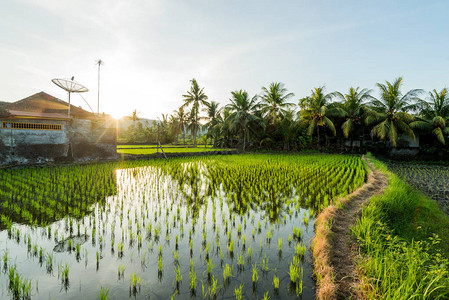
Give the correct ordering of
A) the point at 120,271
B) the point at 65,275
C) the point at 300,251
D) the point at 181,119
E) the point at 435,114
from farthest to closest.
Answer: the point at 181,119 < the point at 435,114 < the point at 300,251 < the point at 120,271 < the point at 65,275

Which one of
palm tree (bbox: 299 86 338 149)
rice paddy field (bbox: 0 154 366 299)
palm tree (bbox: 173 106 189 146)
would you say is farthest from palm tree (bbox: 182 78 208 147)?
rice paddy field (bbox: 0 154 366 299)

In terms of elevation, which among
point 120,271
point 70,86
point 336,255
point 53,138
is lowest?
point 120,271

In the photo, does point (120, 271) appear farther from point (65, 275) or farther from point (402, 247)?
point (402, 247)

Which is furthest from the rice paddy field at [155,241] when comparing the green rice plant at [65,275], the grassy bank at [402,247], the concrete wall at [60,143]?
the concrete wall at [60,143]

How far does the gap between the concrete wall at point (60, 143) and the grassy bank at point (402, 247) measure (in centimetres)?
1216

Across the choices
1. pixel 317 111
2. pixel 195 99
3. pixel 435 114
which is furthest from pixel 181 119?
pixel 435 114

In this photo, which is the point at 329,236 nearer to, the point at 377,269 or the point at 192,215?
the point at 377,269

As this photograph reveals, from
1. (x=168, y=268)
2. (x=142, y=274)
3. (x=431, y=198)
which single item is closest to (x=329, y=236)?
(x=168, y=268)

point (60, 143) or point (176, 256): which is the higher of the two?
point (60, 143)

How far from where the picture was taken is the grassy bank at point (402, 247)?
70.4 inches

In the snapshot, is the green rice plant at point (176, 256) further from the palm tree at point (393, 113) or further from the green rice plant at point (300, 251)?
the palm tree at point (393, 113)

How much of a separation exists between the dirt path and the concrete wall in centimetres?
1155

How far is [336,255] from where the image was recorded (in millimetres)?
2586

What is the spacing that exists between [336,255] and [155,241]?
239 centimetres
